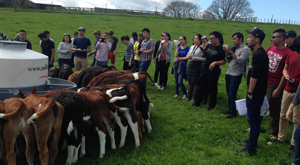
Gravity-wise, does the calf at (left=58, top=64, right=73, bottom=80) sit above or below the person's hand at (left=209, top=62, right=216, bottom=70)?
below

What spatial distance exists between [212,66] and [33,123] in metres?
5.16

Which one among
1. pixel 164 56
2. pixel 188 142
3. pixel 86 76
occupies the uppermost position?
pixel 164 56

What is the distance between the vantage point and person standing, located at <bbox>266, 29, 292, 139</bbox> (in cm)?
560

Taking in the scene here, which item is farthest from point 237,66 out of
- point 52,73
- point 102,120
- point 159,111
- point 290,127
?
point 52,73

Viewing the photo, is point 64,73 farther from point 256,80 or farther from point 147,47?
point 256,80

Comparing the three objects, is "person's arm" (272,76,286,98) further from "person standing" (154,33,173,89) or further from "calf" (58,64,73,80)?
"calf" (58,64,73,80)

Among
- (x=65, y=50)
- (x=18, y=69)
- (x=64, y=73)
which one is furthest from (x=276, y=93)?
→ (x=65, y=50)

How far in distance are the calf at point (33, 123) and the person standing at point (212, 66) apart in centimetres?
483

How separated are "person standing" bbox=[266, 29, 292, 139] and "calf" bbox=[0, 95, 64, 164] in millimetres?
4698

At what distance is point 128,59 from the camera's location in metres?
11.3

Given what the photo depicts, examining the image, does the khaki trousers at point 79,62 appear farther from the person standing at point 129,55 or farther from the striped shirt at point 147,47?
the striped shirt at point 147,47

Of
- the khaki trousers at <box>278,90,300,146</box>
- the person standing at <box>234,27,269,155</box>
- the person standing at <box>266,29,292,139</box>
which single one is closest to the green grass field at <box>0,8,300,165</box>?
the khaki trousers at <box>278,90,300,146</box>

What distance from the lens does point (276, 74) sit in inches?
231

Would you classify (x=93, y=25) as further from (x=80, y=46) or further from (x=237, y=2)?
(x=237, y=2)
